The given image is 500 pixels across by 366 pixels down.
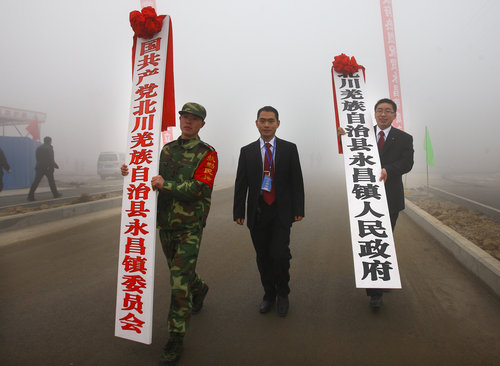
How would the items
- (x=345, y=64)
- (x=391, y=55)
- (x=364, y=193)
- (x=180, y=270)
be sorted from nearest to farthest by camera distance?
1. (x=180, y=270)
2. (x=364, y=193)
3. (x=345, y=64)
4. (x=391, y=55)

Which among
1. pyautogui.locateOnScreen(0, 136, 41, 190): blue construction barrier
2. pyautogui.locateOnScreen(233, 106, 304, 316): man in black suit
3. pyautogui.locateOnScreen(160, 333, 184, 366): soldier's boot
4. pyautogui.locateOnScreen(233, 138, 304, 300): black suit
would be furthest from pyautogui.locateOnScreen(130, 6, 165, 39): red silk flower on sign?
pyautogui.locateOnScreen(0, 136, 41, 190): blue construction barrier

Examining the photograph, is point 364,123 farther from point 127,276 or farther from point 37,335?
point 37,335

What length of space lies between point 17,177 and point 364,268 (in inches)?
558

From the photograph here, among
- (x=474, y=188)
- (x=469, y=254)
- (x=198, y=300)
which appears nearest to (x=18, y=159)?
(x=198, y=300)

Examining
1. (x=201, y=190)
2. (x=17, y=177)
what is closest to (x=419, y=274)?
(x=201, y=190)

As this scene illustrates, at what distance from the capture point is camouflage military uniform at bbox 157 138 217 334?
2.14m

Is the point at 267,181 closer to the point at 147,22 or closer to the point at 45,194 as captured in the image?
the point at 147,22

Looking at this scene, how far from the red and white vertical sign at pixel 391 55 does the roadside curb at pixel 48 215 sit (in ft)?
32.2

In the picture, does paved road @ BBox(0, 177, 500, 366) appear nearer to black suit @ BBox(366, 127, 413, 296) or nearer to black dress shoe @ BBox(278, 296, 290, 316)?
black dress shoe @ BBox(278, 296, 290, 316)

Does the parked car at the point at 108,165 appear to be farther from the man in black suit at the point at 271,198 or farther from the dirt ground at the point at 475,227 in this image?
the man in black suit at the point at 271,198

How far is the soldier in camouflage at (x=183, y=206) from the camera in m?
2.12

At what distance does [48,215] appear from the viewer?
677cm

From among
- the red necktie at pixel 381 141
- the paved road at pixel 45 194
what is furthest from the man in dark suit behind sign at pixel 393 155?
the paved road at pixel 45 194

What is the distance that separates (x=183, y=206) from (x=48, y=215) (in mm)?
5986
